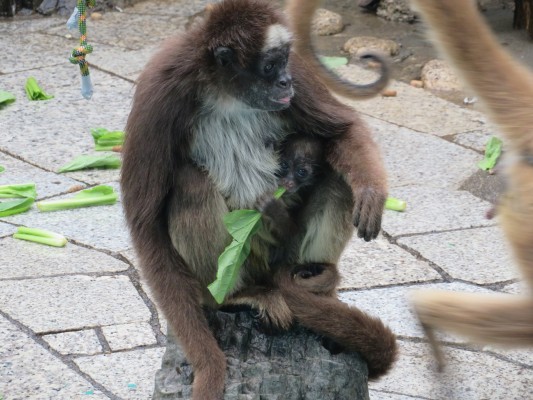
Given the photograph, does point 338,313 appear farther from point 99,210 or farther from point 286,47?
point 99,210

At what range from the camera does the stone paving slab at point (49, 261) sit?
242 inches

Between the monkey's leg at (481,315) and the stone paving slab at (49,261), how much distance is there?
2.36m

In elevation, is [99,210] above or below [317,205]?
below

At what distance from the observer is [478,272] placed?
6.30 m

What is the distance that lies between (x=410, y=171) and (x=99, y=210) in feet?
7.72

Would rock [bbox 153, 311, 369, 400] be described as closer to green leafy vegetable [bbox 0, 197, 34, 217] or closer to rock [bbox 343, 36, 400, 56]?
green leafy vegetable [bbox 0, 197, 34, 217]

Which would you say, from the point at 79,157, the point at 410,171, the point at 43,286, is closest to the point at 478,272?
the point at 410,171

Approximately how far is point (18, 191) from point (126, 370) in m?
2.34

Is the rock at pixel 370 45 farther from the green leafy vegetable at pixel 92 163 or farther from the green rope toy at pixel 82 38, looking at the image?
the green rope toy at pixel 82 38

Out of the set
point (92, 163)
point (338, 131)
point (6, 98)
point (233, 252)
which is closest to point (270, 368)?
point (233, 252)

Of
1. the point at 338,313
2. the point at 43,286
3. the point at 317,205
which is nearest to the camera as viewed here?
the point at 338,313

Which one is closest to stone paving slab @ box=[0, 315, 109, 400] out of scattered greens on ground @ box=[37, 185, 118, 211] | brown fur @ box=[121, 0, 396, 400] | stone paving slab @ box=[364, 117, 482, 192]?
brown fur @ box=[121, 0, 396, 400]

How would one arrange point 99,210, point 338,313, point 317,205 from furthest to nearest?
point 99,210, point 317,205, point 338,313

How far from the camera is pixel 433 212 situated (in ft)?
23.4
